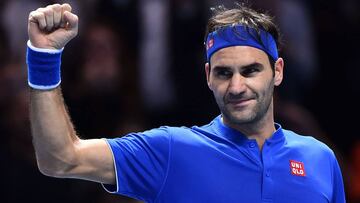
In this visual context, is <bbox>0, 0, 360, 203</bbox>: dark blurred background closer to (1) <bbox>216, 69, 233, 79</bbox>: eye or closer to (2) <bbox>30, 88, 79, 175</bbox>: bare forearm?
(1) <bbox>216, 69, 233, 79</bbox>: eye

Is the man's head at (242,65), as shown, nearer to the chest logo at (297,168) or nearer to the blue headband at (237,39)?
the blue headband at (237,39)

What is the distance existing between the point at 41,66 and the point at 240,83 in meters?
1.03

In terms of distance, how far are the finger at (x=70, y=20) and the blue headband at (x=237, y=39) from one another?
906 millimetres

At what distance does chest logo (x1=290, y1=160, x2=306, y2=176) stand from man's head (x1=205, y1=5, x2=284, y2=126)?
0.92ft

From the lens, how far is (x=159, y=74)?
8.28m

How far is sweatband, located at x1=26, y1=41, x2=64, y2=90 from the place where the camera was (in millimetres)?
4180

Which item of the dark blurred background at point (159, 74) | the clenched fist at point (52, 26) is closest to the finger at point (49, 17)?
the clenched fist at point (52, 26)

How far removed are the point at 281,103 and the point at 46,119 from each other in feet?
11.4

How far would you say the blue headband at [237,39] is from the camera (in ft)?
15.7

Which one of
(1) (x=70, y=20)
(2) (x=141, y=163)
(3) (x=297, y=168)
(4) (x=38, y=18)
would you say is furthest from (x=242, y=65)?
(4) (x=38, y=18)

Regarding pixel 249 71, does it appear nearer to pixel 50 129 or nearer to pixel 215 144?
pixel 215 144

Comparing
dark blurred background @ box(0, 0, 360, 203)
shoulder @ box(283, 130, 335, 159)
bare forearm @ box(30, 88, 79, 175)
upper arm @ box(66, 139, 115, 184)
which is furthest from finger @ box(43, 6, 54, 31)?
dark blurred background @ box(0, 0, 360, 203)

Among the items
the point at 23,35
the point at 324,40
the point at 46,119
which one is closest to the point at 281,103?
the point at 324,40

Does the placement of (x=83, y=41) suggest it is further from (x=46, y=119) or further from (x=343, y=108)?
(x=46, y=119)
